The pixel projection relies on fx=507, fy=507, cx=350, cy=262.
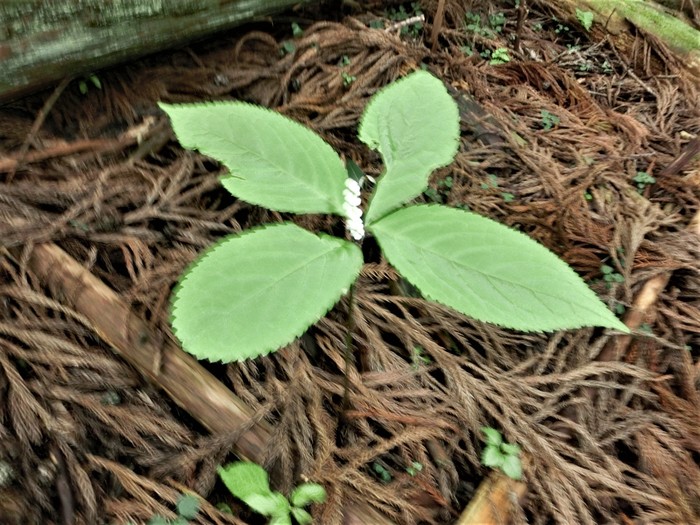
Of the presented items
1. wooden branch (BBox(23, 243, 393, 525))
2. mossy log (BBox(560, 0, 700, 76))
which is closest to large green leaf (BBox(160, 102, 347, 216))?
wooden branch (BBox(23, 243, 393, 525))

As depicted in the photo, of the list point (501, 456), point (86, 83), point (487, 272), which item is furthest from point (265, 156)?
point (86, 83)

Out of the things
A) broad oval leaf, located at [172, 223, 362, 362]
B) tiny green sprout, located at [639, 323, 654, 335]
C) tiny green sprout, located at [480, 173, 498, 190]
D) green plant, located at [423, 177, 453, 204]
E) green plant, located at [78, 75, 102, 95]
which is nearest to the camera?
broad oval leaf, located at [172, 223, 362, 362]

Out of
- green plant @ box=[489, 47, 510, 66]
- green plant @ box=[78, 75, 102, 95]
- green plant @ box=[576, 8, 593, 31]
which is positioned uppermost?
green plant @ box=[576, 8, 593, 31]

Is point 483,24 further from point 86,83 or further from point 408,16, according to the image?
point 86,83

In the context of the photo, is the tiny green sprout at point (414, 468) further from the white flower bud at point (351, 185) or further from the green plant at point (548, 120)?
the green plant at point (548, 120)

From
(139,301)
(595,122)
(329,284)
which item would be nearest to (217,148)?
(329,284)

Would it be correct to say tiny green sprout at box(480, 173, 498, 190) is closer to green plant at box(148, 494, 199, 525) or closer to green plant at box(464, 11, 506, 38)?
green plant at box(464, 11, 506, 38)

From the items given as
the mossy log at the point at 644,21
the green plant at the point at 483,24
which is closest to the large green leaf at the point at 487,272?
the green plant at the point at 483,24
